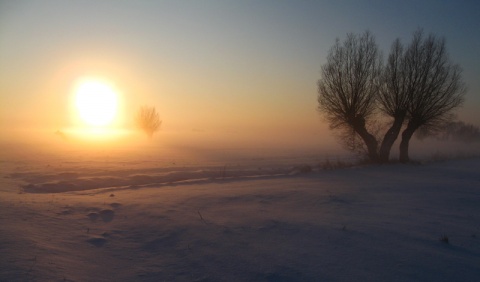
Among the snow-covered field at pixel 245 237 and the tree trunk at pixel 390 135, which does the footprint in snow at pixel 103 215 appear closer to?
the snow-covered field at pixel 245 237

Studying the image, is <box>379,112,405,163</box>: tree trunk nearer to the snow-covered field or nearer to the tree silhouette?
the tree silhouette

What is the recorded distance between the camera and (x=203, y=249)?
6.60 metres

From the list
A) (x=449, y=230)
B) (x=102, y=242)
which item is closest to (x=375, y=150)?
(x=449, y=230)

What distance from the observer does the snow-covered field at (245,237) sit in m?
5.55

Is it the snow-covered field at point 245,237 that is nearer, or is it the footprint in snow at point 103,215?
the snow-covered field at point 245,237

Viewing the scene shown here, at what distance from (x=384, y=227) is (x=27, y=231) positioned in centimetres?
802

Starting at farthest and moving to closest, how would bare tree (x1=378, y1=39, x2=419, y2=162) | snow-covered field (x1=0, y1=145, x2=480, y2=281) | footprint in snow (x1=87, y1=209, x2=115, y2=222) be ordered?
bare tree (x1=378, y1=39, x2=419, y2=162) → footprint in snow (x1=87, y1=209, x2=115, y2=222) → snow-covered field (x1=0, y1=145, x2=480, y2=281)

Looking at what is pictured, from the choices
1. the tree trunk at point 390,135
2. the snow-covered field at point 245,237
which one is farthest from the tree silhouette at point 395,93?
the snow-covered field at point 245,237

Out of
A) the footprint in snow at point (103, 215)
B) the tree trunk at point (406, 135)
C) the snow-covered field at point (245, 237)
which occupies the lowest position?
the snow-covered field at point (245, 237)

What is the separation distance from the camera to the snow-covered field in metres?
5.55

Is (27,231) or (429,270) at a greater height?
(27,231)

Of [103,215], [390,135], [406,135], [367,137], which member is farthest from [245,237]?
[406,135]

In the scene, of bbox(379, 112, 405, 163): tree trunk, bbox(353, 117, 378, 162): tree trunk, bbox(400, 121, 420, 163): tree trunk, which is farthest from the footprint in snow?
bbox(400, 121, 420, 163): tree trunk

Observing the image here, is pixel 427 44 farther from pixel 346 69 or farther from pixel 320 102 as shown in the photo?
pixel 320 102
